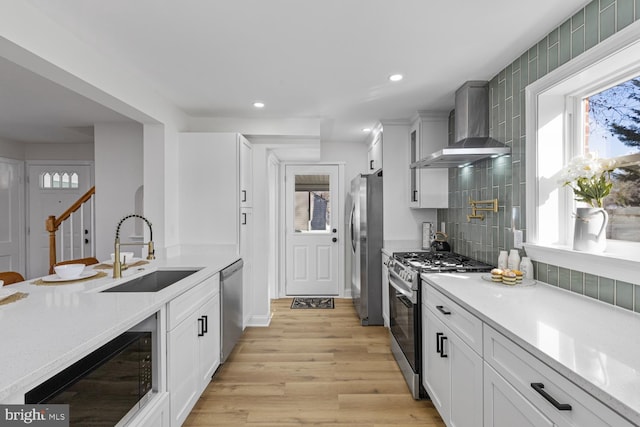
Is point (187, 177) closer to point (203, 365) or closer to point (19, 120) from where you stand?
point (203, 365)

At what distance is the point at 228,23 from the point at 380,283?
2946 millimetres

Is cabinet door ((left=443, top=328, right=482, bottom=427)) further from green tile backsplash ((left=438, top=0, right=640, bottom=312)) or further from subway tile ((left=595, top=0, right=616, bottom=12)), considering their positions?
subway tile ((left=595, top=0, right=616, bottom=12))

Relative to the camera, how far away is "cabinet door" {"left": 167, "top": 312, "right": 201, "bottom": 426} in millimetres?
1718

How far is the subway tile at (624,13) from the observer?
1409 mm

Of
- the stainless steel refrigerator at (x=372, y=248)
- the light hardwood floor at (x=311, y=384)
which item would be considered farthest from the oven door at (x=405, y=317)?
the stainless steel refrigerator at (x=372, y=248)

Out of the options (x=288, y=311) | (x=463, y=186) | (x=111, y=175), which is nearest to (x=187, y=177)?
(x=111, y=175)

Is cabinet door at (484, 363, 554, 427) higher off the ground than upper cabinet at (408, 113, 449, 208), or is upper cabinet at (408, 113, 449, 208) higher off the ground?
upper cabinet at (408, 113, 449, 208)

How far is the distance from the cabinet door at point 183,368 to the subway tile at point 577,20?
107 inches

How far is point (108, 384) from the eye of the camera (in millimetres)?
1224

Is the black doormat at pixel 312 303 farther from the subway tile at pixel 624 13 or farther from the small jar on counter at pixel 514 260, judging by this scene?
the subway tile at pixel 624 13

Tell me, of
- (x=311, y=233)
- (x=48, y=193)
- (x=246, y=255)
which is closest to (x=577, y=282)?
(x=246, y=255)

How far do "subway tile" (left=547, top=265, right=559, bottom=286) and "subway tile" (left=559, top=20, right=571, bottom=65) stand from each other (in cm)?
118

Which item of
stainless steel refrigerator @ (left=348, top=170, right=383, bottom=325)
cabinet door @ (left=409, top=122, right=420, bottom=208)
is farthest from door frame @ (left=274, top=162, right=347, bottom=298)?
cabinet door @ (left=409, top=122, right=420, bottom=208)

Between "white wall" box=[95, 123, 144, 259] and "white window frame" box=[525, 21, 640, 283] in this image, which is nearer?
"white window frame" box=[525, 21, 640, 283]
